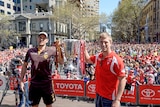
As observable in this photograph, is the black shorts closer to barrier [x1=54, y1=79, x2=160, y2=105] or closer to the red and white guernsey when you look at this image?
the red and white guernsey

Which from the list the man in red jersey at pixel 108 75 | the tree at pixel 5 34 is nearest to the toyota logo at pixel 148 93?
the man in red jersey at pixel 108 75

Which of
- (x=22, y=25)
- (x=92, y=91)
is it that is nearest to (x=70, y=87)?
(x=92, y=91)

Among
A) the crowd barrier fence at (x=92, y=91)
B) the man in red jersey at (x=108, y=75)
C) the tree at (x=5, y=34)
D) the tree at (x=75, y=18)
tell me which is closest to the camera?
the man in red jersey at (x=108, y=75)

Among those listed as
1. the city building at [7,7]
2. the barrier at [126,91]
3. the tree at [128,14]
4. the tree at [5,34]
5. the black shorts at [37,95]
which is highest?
the city building at [7,7]

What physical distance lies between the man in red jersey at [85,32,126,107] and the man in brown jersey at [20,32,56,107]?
1088 millimetres

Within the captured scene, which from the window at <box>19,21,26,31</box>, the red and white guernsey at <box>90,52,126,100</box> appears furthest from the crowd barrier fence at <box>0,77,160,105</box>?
the window at <box>19,21,26,31</box>

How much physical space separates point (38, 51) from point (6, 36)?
173 ft

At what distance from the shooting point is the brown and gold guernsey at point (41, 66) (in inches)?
175

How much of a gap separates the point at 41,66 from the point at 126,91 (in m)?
5.21

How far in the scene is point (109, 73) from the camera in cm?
360

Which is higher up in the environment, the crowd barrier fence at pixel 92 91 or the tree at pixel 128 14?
the tree at pixel 128 14

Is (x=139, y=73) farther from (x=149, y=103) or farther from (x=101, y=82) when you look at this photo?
(x=101, y=82)

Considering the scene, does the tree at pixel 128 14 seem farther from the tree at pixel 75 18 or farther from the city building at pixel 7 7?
the city building at pixel 7 7

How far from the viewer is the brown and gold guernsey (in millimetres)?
4438
